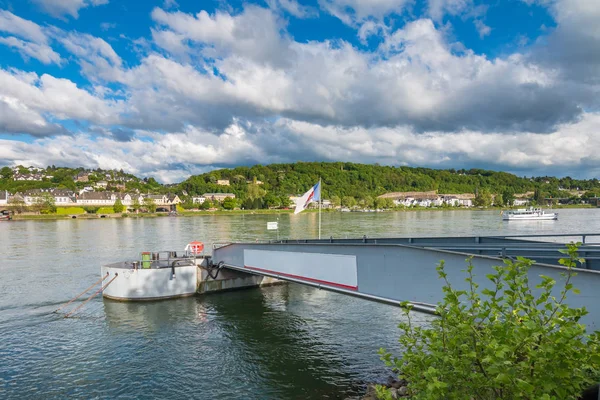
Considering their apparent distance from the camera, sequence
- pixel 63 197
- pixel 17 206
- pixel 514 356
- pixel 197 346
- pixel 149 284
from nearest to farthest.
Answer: pixel 514 356 → pixel 197 346 → pixel 149 284 → pixel 17 206 → pixel 63 197

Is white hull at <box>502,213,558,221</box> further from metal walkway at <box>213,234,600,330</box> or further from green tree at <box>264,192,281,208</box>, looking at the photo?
green tree at <box>264,192,281,208</box>

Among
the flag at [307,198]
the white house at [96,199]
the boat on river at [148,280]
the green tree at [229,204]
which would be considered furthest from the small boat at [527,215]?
the white house at [96,199]

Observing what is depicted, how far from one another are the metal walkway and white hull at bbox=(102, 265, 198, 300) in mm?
7829

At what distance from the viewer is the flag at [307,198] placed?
18433 millimetres

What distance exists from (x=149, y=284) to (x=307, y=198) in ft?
33.6

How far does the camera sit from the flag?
60.5 feet

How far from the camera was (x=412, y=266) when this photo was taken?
33.7 ft

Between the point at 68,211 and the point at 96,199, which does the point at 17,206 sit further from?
the point at 96,199

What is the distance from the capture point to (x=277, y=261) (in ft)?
52.8

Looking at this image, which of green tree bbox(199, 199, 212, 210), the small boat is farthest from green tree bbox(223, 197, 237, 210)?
the small boat

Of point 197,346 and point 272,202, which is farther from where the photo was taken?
point 272,202

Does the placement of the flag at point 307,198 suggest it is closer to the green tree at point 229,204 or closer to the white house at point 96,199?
the green tree at point 229,204

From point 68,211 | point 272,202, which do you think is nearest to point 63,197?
point 68,211

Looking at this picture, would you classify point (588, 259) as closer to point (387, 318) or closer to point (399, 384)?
point (399, 384)
